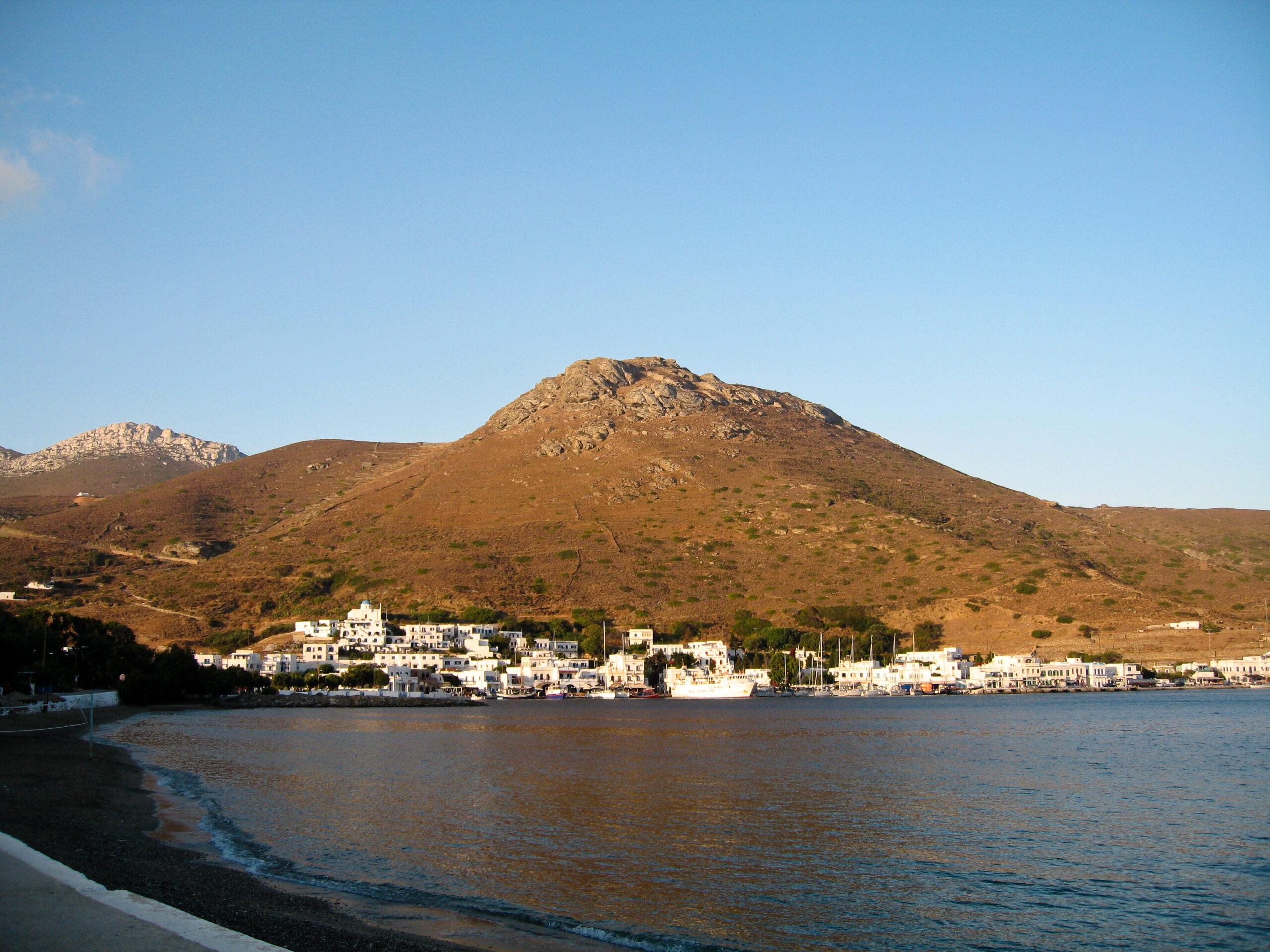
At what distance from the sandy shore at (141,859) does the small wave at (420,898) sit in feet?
2.67

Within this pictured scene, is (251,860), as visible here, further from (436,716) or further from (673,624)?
(673,624)

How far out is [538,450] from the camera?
622 feet

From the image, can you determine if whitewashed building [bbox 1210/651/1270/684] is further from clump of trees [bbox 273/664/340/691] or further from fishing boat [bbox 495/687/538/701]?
clump of trees [bbox 273/664/340/691]

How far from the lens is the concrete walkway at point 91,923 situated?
31.2ft

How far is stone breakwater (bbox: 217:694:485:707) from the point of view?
302ft

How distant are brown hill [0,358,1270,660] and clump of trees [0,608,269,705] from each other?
33.8 meters

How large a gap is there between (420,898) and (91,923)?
8.34 metres

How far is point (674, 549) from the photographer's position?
147m

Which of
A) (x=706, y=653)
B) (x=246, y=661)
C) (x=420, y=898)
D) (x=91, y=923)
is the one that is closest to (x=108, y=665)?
(x=246, y=661)

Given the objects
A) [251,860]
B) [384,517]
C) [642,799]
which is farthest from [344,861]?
[384,517]

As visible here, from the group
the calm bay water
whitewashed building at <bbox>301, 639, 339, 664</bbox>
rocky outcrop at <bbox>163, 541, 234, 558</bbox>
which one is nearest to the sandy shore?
the calm bay water

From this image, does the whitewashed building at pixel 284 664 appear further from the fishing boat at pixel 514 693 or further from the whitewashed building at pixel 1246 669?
the whitewashed building at pixel 1246 669

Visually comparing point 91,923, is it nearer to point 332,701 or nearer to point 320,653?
point 332,701

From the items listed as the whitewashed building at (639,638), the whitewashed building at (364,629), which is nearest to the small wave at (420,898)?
the whitewashed building at (364,629)
